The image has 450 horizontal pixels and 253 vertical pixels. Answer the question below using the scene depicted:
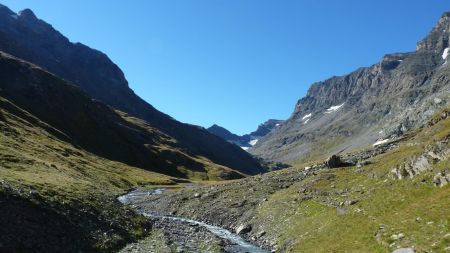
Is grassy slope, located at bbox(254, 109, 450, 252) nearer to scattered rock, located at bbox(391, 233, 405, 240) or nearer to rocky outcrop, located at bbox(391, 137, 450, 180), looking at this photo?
scattered rock, located at bbox(391, 233, 405, 240)

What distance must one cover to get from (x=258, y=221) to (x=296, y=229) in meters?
→ 12.9

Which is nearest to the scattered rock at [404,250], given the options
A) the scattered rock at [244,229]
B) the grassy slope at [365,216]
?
the grassy slope at [365,216]

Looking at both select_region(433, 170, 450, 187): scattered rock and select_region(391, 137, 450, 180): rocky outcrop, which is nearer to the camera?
select_region(433, 170, 450, 187): scattered rock

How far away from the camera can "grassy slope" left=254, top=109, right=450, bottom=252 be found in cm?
3067

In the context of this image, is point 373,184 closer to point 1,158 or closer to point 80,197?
point 80,197

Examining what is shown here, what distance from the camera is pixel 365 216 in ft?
134

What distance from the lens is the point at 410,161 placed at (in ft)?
156

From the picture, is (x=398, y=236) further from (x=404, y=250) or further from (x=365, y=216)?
(x=365, y=216)

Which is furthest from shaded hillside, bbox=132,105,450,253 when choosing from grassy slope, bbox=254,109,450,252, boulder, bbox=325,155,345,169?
boulder, bbox=325,155,345,169

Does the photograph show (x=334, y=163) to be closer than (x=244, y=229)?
No

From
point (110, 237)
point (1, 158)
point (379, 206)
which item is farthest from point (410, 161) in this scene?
point (1, 158)

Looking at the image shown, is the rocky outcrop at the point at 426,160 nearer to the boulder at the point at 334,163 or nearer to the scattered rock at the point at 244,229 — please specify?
the scattered rock at the point at 244,229

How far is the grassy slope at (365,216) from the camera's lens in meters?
30.7

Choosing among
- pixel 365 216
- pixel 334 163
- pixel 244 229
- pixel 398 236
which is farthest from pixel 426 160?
pixel 334 163
